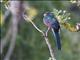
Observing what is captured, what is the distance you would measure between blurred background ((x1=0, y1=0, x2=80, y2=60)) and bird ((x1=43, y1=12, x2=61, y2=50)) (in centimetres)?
2

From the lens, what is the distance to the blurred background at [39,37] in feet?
4.12

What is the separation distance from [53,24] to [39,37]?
27cm

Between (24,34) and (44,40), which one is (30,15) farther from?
(24,34)

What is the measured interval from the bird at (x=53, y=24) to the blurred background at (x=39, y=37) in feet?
0.05

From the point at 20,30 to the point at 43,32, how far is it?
662 mm

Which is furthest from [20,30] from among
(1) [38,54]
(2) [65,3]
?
(2) [65,3]

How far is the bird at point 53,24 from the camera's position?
3.82 feet

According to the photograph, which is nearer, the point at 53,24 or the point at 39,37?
the point at 53,24

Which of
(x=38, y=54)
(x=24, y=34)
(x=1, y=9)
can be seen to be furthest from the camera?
(x=24, y=34)

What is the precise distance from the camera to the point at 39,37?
1425 mm

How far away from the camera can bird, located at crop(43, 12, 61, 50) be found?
116cm

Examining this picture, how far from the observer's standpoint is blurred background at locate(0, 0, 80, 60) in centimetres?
126

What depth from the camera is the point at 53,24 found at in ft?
3.82

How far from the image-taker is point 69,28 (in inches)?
47.9
